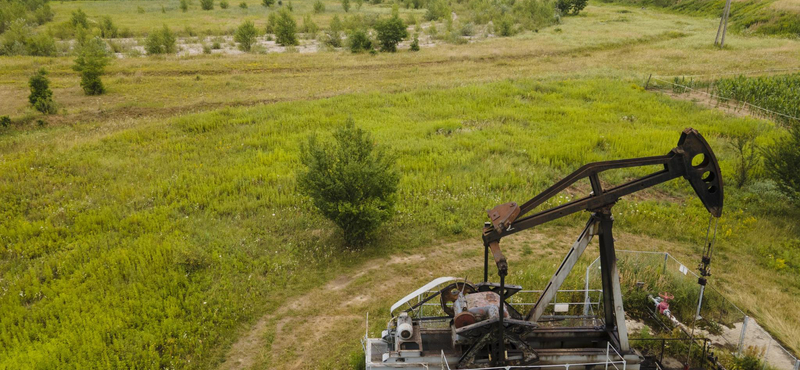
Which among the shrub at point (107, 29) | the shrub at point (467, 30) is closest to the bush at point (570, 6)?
the shrub at point (467, 30)

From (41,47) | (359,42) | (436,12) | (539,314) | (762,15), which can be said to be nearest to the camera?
(539,314)

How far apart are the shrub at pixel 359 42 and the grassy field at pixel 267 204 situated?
12870mm

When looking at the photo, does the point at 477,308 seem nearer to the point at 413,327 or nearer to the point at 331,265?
the point at 413,327

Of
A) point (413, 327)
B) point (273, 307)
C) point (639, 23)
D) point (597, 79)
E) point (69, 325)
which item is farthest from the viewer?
point (639, 23)

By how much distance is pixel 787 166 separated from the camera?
15.5m

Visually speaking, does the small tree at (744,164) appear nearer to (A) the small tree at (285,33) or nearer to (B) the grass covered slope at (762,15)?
(B) the grass covered slope at (762,15)

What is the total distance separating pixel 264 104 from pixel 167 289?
17.4 m

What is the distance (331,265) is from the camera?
1322 cm

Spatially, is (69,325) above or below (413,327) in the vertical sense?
below

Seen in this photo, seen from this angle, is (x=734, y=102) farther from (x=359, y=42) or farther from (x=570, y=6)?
(x=570, y=6)

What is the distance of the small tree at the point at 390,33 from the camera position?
147 ft

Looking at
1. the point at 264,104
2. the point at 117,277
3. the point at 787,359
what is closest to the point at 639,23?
the point at 264,104

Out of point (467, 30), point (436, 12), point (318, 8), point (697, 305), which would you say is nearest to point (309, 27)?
point (467, 30)

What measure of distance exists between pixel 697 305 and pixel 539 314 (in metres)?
4.60
